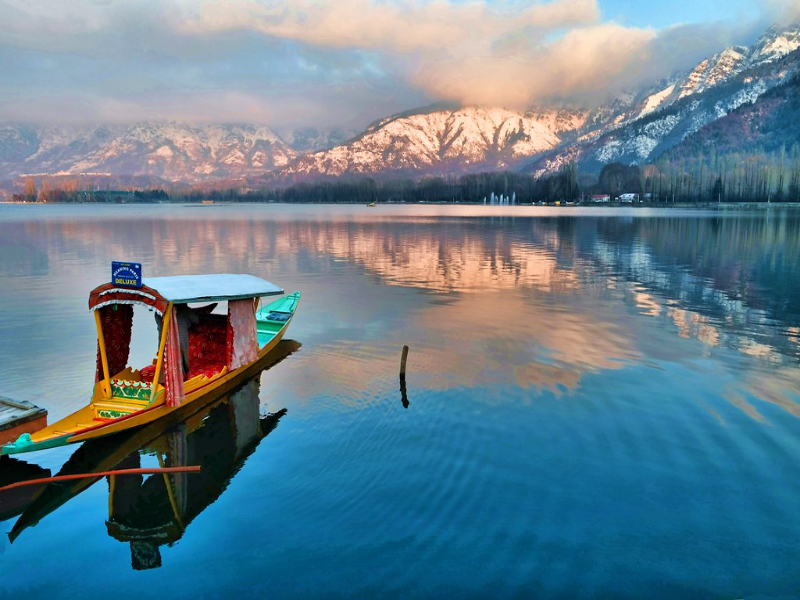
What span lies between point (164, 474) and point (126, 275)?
27.2 ft

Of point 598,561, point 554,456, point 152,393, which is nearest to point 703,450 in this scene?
point 554,456

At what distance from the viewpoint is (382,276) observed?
196 ft

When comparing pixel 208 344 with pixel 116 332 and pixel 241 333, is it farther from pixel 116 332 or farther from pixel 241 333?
pixel 116 332

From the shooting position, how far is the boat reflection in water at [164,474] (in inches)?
605

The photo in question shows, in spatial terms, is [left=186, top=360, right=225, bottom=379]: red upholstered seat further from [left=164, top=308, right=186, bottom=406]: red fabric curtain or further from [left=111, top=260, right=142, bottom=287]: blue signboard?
[left=111, top=260, right=142, bottom=287]: blue signboard

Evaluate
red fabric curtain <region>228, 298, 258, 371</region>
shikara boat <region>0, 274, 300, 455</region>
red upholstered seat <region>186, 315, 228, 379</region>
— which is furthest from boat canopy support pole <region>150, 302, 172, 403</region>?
red upholstered seat <region>186, 315, 228, 379</region>

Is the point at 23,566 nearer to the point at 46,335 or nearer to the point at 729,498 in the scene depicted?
the point at 729,498

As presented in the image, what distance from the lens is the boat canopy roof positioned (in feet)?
72.4

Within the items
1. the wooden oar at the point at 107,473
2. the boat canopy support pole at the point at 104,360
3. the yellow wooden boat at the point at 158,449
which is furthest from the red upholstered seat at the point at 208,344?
the wooden oar at the point at 107,473

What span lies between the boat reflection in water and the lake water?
0.30 feet

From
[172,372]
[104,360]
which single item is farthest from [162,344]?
[104,360]

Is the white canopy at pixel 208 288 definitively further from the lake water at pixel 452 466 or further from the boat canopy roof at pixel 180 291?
the lake water at pixel 452 466

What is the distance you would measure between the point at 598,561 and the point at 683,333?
25383 mm

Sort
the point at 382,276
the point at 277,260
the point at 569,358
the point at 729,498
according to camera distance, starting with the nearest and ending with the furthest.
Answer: the point at 729,498, the point at 569,358, the point at 382,276, the point at 277,260
